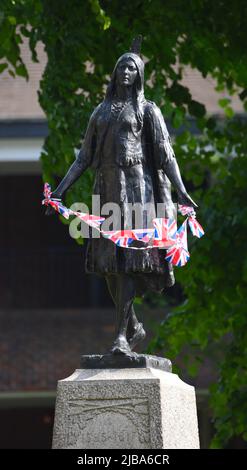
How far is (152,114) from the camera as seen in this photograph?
1198 cm

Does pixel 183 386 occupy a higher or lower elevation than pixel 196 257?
lower

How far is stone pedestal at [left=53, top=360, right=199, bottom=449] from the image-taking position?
11188 millimetres

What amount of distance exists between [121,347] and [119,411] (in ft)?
1.64

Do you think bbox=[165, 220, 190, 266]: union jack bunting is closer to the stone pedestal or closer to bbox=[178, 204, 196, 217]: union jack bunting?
bbox=[178, 204, 196, 217]: union jack bunting

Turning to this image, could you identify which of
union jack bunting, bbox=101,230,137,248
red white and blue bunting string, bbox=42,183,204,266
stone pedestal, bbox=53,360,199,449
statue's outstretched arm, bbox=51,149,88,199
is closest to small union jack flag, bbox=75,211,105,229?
red white and blue bunting string, bbox=42,183,204,266

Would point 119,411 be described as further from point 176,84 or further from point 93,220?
point 176,84

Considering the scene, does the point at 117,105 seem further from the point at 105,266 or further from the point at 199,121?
the point at 199,121

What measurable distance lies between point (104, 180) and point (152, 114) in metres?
0.61

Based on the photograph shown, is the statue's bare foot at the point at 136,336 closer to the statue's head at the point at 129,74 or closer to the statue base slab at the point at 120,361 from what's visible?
the statue base slab at the point at 120,361

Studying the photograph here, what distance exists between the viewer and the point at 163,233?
1171cm

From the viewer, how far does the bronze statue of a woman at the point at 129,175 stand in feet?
38.6

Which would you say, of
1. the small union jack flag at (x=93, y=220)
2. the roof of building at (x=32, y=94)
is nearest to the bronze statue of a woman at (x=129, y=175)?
the small union jack flag at (x=93, y=220)

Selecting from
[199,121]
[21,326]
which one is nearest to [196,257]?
[199,121]

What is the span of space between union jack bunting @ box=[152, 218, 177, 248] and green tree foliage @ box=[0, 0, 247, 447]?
14.2 ft
